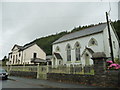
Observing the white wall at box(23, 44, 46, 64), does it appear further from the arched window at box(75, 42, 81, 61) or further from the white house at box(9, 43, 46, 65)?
the arched window at box(75, 42, 81, 61)

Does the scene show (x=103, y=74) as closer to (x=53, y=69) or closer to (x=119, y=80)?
(x=119, y=80)

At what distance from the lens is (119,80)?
26.5 feet

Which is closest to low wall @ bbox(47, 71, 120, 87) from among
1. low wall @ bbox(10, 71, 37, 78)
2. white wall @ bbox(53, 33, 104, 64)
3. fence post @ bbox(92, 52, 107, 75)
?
fence post @ bbox(92, 52, 107, 75)

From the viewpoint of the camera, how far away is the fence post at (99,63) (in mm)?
8961

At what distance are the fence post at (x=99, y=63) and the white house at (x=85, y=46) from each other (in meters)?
12.0

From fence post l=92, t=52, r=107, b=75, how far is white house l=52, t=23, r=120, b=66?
12.0 meters

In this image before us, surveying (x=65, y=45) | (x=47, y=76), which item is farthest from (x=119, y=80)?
(x=65, y=45)

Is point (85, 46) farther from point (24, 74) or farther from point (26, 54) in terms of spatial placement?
point (26, 54)

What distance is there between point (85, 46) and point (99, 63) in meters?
14.7

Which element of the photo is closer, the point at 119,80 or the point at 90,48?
the point at 119,80

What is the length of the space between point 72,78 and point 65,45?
57.2 ft

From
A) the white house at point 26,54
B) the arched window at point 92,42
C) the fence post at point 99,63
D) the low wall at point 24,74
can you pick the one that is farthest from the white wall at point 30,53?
the fence post at point 99,63

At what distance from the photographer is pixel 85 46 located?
23703 millimetres

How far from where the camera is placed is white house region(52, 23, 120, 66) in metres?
21.4
